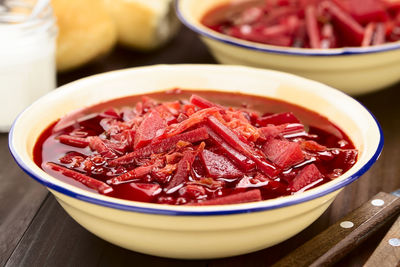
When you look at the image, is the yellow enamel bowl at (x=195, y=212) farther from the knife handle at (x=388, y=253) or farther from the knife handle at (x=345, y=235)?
the knife handle at (x=388, y=253)

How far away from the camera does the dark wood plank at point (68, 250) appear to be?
6.53ft

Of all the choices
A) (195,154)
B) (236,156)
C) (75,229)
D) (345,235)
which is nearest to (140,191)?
(195,154)

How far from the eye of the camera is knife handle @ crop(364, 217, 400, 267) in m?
1.76

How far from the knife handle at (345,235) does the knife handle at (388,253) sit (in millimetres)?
110

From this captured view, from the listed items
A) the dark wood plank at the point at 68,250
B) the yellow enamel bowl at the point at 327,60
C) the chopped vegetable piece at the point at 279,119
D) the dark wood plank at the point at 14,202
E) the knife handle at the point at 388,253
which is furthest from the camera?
the yellow enamel bowl at the point at 327,60

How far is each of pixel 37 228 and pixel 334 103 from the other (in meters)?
1.19

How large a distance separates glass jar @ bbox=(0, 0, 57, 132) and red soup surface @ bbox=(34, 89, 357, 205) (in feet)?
2.00

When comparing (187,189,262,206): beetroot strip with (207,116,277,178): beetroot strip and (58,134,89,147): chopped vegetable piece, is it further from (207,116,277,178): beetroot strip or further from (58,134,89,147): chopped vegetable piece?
(58,134,89,147): chopped vegetable piece

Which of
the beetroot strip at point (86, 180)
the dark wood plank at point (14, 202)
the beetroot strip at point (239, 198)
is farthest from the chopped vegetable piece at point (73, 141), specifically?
the beetroot strip at point (239, 198)

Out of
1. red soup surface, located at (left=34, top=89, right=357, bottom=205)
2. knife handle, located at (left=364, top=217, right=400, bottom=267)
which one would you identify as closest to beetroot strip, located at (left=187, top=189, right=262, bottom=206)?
red soup surface, located at (left=34, top=89, right=357, bottom=205)

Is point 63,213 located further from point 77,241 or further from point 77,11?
point 77,11

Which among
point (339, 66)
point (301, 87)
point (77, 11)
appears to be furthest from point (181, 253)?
point (77, 11)

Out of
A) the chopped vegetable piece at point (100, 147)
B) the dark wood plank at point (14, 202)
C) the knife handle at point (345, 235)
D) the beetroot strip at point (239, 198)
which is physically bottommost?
the dark wood plank at point (14, 202)

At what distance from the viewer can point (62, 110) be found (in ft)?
7.98
